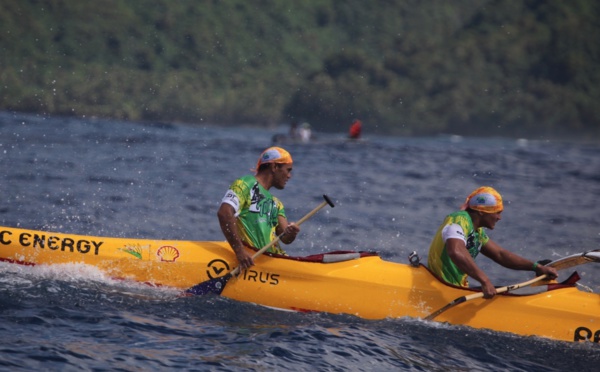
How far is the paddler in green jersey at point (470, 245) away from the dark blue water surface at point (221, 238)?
778mm

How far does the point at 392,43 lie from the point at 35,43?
52299 mm

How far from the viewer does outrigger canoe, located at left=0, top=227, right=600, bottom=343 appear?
11312mm

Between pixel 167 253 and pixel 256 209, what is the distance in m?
1.37

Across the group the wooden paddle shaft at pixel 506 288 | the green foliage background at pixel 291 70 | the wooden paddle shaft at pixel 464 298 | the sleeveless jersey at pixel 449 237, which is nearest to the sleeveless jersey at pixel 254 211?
the sleeveless jersey at pixel 449 237

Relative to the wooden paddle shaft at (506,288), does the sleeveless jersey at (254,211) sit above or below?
above

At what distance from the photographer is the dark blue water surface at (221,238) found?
9.73 metres

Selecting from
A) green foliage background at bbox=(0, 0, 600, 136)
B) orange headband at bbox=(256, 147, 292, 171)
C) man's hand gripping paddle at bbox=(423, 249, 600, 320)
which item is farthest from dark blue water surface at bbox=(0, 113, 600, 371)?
green foliage background at bbox=(0, 0, 600, 136)

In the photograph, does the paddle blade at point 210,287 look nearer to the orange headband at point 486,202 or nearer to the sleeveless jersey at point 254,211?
the sleeveless jersey at point 254,211

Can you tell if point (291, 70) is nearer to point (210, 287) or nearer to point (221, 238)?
point (221, 238)

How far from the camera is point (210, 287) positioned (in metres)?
11.8

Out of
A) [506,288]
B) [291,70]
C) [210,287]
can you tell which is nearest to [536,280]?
[506,288]

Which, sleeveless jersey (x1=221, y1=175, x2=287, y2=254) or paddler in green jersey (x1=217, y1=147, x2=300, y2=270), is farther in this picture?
sleeveless jersey (x1=221, y1=175, x2=287, y2=254)

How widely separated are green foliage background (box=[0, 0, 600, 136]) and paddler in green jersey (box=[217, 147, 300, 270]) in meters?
82.0

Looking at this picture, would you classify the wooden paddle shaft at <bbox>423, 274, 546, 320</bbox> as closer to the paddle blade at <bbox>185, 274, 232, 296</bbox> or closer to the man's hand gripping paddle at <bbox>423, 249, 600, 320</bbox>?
the man's hand gripping paddle at <bbox>423, 249, 600, 320</bbox>
